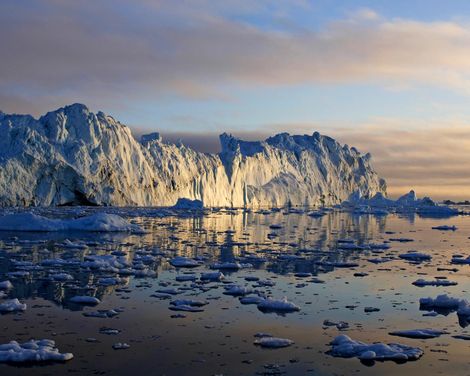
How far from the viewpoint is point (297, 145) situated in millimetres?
89438

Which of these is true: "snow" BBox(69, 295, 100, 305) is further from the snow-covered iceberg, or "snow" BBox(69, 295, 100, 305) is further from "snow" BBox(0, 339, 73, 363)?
the snow-covered iceberg

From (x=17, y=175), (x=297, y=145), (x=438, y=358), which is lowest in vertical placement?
(x=438, y=358)

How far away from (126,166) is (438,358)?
167 feet

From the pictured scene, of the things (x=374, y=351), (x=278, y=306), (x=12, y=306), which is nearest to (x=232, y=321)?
(x=278, y=306)

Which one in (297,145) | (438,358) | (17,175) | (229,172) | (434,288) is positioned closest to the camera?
(438,358)

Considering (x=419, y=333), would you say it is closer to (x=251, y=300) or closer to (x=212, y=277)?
(x=251, y=300)

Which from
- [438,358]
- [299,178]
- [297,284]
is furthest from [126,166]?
[438,358]

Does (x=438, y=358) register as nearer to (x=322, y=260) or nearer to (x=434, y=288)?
(x=434, y=288)

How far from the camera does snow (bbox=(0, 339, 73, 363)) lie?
4.99 meters

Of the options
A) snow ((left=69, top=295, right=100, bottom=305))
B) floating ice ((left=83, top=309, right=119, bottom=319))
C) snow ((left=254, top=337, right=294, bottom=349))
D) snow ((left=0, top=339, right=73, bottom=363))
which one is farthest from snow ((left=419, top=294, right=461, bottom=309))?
snow ((left=0, top=339, right=73, bottom=363))

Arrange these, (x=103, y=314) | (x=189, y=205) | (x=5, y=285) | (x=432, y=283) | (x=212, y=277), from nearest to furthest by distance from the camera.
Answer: (x=103, y=314), (x=5, y=285), (x=432, y=283), (x=212, y=277), (x=189, y=205)

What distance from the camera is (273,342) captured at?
5789mm

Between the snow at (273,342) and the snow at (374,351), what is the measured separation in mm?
485

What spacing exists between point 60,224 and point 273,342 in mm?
16249
